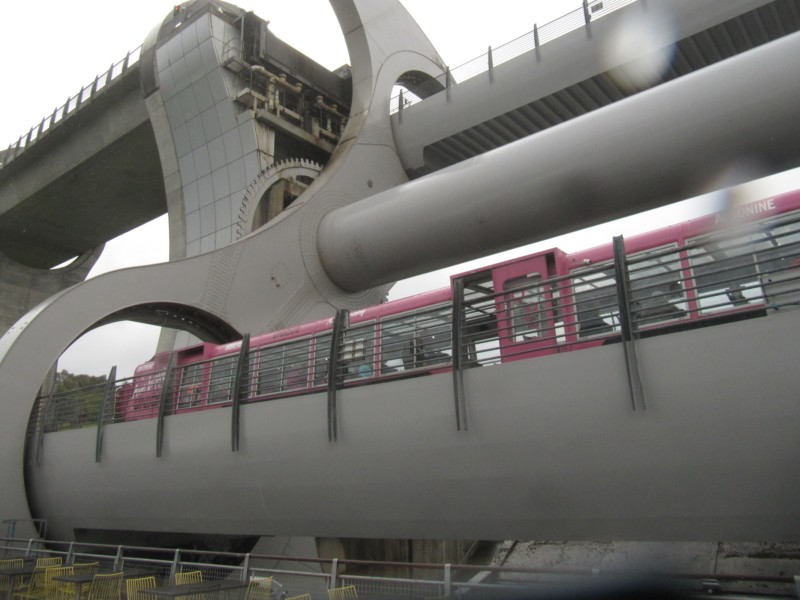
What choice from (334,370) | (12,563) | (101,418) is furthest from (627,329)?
(12,563)

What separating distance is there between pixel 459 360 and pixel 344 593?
9.21 ft

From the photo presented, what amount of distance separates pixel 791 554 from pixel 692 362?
35.0 ft

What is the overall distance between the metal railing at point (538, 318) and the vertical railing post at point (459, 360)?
2cm

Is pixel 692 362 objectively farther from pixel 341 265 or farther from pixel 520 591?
pixel 341 265

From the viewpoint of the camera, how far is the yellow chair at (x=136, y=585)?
27.4 ft

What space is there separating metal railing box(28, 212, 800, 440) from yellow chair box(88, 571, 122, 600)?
2.52 metres

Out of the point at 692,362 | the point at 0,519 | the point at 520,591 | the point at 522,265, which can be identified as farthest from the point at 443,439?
the point at 0,519

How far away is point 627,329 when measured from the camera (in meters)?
6.34

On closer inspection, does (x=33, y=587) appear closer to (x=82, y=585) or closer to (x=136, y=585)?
(x=82, y=585)

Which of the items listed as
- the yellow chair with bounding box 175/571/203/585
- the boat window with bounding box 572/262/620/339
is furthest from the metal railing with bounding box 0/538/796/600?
the boat window with bounding box 572/262/620/339

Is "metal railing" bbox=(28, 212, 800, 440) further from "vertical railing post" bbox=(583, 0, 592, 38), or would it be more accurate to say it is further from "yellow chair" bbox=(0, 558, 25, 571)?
"vertical railing post" bbox=(583, 0, 592, 38)

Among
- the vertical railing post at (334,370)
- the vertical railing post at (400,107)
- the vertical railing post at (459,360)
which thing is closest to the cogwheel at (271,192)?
the vertical railing post at (400,107)

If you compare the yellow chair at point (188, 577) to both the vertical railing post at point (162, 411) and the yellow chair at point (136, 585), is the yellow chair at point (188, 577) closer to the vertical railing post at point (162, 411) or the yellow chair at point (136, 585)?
the yellow chair at point (136, 585)

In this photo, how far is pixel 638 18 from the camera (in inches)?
572
